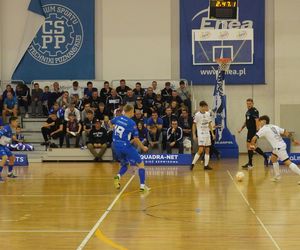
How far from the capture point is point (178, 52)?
25.0 metres

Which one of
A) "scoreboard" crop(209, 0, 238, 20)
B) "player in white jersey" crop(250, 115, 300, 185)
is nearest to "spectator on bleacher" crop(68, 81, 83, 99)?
"scoreboard" crop(209, 0, 238, 20)

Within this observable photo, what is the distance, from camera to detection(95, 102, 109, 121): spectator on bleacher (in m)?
22.0

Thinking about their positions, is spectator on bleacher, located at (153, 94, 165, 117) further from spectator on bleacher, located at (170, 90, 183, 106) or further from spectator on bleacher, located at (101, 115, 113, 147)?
spectator on bleacher, located at (101, 115, 113, 147)

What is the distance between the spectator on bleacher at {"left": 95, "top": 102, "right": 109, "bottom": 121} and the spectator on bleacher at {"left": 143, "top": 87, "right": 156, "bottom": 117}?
156 cm

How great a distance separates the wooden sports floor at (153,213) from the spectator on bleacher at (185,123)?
18.5 ft

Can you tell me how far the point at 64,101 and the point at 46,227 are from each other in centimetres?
1455

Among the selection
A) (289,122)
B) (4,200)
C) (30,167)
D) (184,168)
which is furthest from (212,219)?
(289,122)

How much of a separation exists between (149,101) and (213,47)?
401 centimetres

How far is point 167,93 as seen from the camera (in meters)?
22.8

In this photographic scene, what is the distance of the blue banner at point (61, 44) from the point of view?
25.2 m

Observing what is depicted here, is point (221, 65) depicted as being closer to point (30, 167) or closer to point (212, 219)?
point (30, 167)

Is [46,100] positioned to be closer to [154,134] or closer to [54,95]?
[54,95]

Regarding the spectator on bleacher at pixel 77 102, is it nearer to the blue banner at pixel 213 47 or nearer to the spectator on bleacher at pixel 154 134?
the spectator on bleacher at pixel 154 134

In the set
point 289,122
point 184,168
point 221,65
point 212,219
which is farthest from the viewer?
point 289,122
